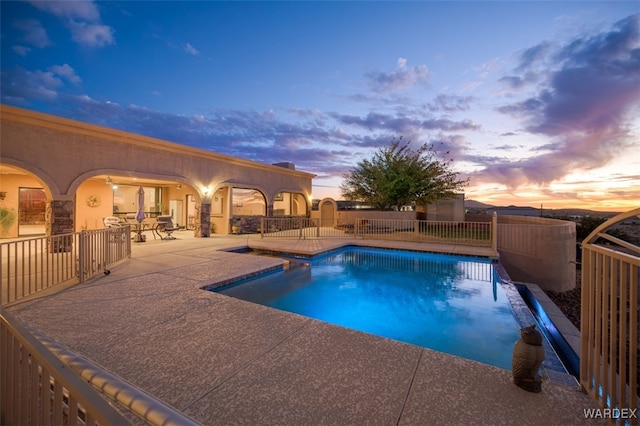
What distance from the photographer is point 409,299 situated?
20.1ft

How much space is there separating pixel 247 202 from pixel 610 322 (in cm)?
1531

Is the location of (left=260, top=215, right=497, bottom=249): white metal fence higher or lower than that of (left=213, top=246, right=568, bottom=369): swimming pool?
higher

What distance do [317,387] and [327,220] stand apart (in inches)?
653

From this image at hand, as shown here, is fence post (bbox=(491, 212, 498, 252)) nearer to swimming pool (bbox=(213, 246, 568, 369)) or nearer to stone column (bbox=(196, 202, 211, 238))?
swimming pool (bbox=(213, 246, 568, 369))

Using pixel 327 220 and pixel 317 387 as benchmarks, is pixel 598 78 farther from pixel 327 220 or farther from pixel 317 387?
pixel 327 220

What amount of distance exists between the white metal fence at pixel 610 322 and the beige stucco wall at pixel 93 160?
12512mm

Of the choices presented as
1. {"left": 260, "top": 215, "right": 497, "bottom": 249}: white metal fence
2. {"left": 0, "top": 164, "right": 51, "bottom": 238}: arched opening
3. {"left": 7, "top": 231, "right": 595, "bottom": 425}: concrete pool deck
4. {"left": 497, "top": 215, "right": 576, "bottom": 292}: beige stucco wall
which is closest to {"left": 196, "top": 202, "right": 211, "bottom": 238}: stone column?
{"left": 260, "top": 215, "right": 497, "bottom": 249}: white metal fence

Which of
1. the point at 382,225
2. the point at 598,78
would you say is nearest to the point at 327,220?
the point at 382,225

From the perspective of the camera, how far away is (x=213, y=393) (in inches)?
88.5

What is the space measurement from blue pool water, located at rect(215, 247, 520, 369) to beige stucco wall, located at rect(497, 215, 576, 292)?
156cm

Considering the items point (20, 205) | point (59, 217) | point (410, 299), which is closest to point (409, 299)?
point (410, 299)

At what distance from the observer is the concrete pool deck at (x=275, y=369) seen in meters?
2.04

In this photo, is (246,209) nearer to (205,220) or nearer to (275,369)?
(205,220)

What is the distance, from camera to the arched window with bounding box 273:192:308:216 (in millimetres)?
18203
